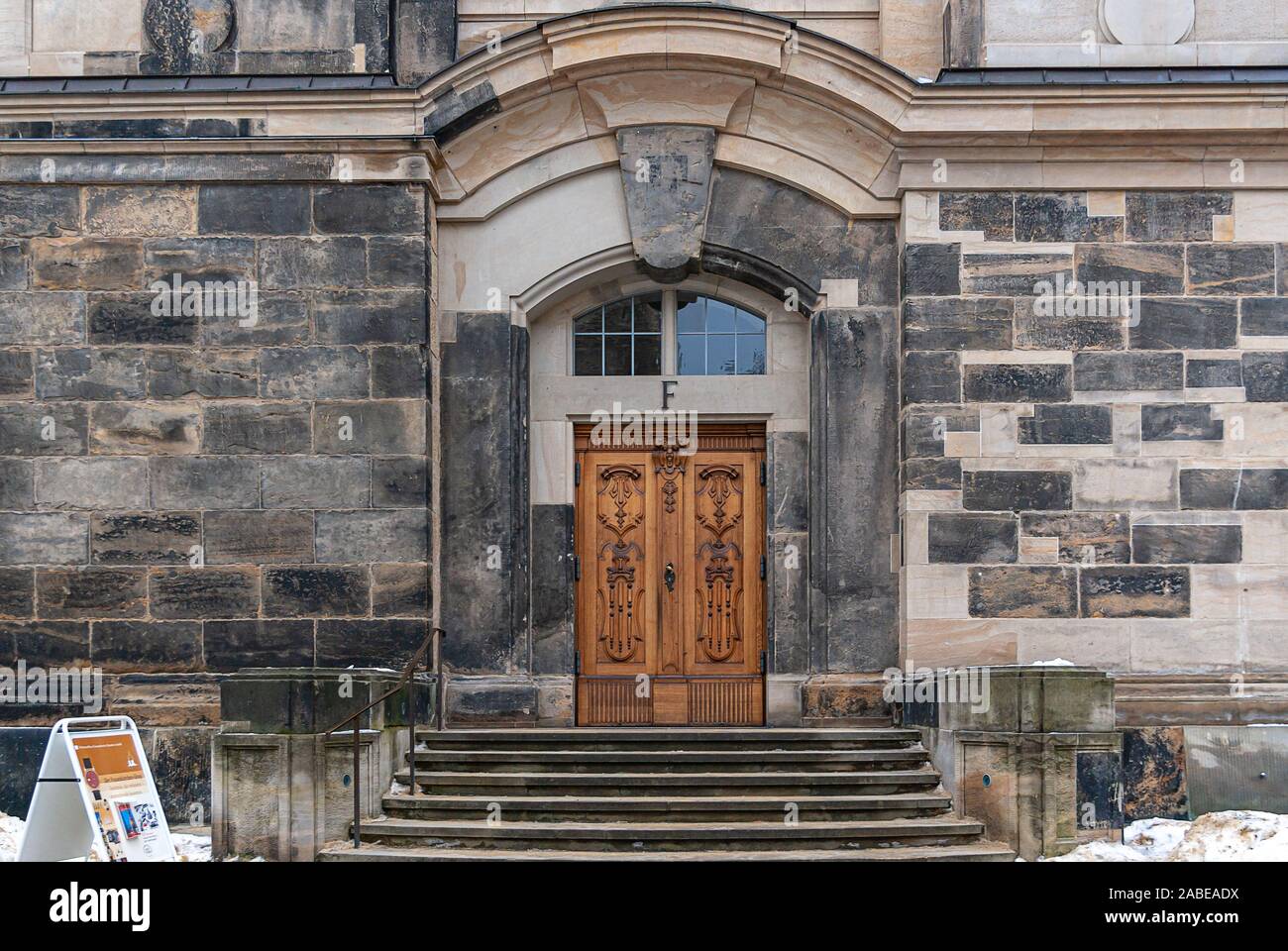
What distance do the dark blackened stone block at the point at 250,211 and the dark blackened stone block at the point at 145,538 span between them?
80.6 inches

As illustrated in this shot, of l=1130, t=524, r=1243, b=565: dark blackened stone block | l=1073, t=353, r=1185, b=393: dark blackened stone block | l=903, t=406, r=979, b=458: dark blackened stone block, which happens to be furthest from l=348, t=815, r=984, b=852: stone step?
l=1073, t=353, r=1185, b=393: dark blackened stone block

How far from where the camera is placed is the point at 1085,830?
365 inches

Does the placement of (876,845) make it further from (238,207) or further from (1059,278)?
(238,207)

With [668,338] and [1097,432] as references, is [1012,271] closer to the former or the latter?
[1097,432]

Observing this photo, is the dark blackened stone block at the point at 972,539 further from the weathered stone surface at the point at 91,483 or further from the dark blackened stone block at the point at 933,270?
the weathered stone surface at the point at 91,483

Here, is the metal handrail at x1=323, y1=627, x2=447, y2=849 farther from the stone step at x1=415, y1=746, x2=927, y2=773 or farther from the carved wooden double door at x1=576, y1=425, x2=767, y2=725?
the carved wooden double door at x1=576, y1=425, x2=767, y2=725

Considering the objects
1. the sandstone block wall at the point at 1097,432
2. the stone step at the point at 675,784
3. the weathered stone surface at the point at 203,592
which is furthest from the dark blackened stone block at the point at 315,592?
the sandstone block wall at the point at 1097,432

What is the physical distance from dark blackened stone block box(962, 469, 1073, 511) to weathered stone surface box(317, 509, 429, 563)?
3843 millimetres

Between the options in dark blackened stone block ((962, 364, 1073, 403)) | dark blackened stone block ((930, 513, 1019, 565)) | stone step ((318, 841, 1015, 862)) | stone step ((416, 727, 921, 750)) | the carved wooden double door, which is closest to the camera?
stone step ((318, 841, 1015, 862))

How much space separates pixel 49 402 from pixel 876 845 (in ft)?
21.0

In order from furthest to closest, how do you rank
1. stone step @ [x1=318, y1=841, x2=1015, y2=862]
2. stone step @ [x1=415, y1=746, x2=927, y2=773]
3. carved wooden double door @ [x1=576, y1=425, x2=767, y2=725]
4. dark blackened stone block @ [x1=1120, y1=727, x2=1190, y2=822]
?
carved wooden double door @ [x1=576, y1=425, x2=767, y2=725] → dark blackened stone block @ [x1=1120, y1=727, x2=1190, y2=822] → stone step @ [x1=415, y1=746, x2=927, y2=773] → stone step @ [x1=318, y1=841, x2=1015, y2=862]

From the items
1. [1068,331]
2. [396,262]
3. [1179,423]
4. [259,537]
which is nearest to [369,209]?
[396,262]

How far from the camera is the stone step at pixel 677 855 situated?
28.6 ft

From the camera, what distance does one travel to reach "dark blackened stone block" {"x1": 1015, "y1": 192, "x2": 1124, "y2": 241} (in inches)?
431
